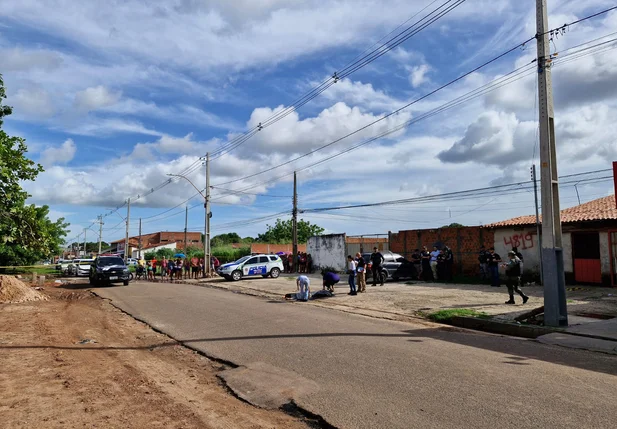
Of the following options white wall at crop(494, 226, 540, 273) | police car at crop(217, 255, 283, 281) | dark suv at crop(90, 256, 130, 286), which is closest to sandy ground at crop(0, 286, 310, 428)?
dark suv at crop(90, 256, 130, 286)

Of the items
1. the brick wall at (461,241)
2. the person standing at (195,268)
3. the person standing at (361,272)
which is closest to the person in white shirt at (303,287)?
the person standing at (361,272)

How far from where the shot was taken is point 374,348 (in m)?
7.77

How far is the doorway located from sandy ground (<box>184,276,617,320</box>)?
100cm

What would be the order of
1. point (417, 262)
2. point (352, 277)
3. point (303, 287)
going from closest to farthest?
point (303, 287) → point (352, 277) → point (417, 262)

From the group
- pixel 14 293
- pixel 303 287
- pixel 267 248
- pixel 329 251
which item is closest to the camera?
pixel 303 287

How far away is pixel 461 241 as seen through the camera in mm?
25016

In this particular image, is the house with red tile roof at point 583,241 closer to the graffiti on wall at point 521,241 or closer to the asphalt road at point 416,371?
the graffiti on wall at point 521,241

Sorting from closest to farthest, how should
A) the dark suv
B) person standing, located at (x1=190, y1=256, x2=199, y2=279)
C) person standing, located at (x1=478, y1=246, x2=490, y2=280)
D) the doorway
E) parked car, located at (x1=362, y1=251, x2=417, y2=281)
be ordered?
1. the doorway
2. person standing, located at (x1=478, y1=246, x2=490, y2=280)
3. parked car, located at (x1=362, y1=251, x2=417, y2=281)
4. the dark suv
5. person standing, located at (x1=190, y1=256, x2=199, y2=279)

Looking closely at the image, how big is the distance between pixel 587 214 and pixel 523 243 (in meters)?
3.07

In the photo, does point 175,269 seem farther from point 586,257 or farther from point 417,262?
point 586,257

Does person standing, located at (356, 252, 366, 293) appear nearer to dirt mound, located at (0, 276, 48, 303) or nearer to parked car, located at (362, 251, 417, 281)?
parked car, located at (362, 251, 417, 281)

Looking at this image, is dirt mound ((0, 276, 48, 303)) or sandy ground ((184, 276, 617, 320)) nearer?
sandy ground ((184, 276, 617, 320))

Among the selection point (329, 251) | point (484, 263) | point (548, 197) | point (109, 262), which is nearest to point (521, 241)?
point (484, 263)

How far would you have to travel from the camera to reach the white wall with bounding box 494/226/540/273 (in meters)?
21.4
